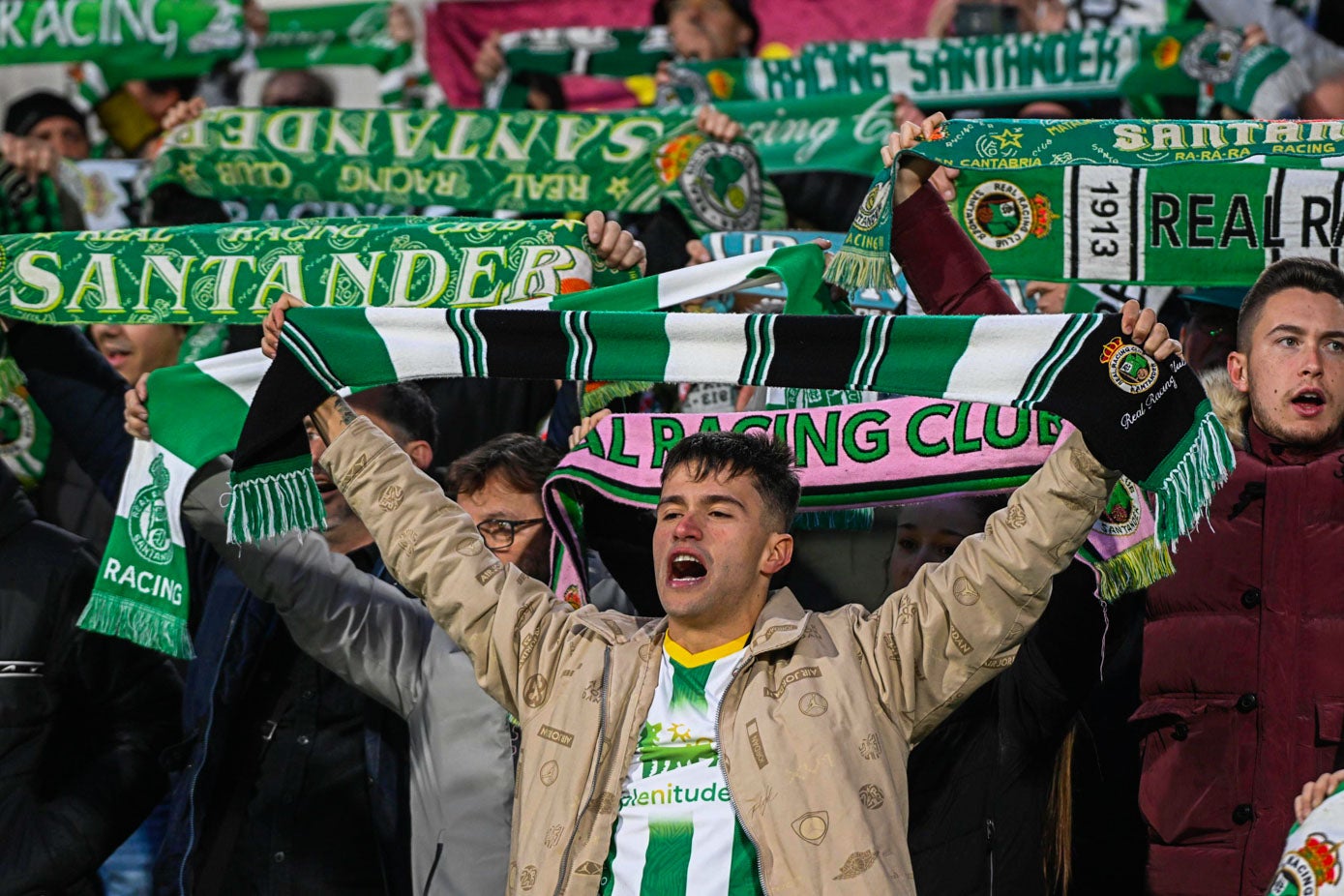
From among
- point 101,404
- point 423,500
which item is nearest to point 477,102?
point 101,404

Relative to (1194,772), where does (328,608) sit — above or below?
above

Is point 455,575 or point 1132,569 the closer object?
point 455,575

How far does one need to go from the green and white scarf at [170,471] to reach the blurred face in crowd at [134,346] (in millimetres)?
1089

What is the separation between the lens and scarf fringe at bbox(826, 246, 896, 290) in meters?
4.23

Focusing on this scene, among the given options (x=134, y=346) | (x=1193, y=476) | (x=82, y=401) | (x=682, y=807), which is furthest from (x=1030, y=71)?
(x=682, y=807)

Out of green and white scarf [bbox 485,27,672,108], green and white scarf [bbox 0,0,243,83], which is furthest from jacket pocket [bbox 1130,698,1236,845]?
green and white scarf [bbox 0,0,243,83]

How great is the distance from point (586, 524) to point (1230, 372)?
154 cm

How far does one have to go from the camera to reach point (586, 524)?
4578mm

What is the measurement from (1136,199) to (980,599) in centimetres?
201

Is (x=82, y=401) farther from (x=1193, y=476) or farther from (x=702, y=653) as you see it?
(x=1193, y=476)

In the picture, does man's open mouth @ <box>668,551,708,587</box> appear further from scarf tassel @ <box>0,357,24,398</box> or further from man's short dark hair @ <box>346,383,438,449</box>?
scarf tassel @ <box>0,357,24,398</box>

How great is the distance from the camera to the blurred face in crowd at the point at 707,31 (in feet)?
26.5

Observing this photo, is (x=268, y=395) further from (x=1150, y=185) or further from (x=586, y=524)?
(x=1150, y=185)

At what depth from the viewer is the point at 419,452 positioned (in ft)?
16.0
